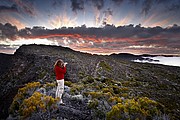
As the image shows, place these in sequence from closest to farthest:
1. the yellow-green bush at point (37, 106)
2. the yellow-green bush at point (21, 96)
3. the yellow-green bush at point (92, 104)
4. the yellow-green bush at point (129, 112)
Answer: the yellow-green bush at point (37, 106)
the yellow-green bush at point (129, 112)
the yellow-green bush at point (92, 104)
the yellow-green bush at point (21, 96)

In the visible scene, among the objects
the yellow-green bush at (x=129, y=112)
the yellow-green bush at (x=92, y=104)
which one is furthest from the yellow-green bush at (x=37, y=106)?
the yellow-green bush at (x=129, y=112)

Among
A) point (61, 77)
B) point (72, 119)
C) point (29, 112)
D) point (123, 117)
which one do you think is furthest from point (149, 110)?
point (29, 112)

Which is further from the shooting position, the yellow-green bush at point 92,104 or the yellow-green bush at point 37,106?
the yellow-green bush at point 92,104

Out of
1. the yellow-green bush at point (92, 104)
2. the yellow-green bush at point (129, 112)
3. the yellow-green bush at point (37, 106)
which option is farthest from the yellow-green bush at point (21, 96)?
the yellow-green bush at point (129, 112)

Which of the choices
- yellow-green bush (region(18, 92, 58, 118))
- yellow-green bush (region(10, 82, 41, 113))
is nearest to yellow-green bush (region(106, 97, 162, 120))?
yellow-green bush (region(18, 92, 58, 118))

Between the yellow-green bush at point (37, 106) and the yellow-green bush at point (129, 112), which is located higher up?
the yellow-green bush at point (37, 106)

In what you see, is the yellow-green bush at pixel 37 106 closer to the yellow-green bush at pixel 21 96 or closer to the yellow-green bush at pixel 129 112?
the yellow-green bush at pixel 21 96

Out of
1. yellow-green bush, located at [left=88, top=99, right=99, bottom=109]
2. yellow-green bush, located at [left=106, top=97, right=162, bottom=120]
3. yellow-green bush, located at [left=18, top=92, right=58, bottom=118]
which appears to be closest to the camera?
yellow-green bush, located at [left=18, top=92, right=58, bottom=118]

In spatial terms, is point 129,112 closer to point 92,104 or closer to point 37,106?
point 92,104

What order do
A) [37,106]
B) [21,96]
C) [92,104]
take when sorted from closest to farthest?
1. [37,106]
2. [92,104]
3. [21,96]

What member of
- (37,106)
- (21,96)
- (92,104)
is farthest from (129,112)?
(21,96)

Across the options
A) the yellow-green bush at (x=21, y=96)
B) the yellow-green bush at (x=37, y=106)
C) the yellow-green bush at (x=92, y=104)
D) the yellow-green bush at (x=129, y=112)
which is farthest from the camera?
the yellow-green bush at (x=21, y=96)

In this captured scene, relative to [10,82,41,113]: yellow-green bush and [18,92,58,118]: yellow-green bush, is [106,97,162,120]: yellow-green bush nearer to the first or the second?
[18,92,58,118]: yellow-green bush

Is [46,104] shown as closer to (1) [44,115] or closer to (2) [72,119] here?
(1) [44,115]
